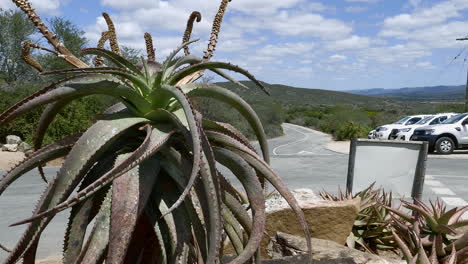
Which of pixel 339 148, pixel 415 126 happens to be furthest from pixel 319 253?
pixel 339 148

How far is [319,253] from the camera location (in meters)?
3.31

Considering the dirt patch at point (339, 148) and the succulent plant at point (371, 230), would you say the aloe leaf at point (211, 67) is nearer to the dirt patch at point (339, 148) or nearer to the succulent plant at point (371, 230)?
the succulent plant at point (371, 230)

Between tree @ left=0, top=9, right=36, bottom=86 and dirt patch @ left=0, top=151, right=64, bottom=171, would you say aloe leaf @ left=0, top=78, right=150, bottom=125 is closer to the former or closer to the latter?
dirt patch @ left=0, top=151, right=64, bottom=171

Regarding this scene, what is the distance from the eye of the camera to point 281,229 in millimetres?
4461

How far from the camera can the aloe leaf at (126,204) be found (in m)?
1.40

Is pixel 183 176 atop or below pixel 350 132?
atop

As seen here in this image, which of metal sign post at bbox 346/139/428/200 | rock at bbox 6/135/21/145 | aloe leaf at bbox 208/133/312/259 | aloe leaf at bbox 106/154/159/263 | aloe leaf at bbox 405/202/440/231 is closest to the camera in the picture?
aloe leaf at bbox 106/154/159/263

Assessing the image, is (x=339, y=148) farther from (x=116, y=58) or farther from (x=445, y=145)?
(x=116, y=58)

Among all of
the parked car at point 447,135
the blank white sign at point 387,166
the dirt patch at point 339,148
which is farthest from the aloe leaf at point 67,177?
the dirt patch at point 339,148

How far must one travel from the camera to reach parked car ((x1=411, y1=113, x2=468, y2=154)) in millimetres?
23719

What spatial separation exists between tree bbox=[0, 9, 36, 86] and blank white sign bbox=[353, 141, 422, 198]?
111ft

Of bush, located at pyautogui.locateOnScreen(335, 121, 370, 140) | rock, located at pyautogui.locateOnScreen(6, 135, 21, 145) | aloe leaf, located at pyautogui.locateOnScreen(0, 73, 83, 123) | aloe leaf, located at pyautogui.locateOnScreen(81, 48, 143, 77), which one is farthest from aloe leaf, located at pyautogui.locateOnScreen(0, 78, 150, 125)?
bush, located at pyautogui.locateOnScreen(335, 121, 370, 140)

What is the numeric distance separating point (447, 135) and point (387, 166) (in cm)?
2024

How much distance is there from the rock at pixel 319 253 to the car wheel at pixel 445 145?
22.2 m
